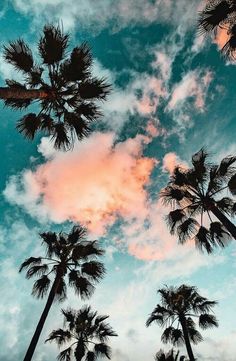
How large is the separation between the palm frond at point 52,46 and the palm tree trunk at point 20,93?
40.7 inches

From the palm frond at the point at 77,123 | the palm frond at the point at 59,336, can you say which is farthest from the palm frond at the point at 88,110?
the palm frond at the point at 59,336

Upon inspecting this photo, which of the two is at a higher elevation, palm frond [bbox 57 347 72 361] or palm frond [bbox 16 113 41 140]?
palm frond [bbox 16 113 41 140]

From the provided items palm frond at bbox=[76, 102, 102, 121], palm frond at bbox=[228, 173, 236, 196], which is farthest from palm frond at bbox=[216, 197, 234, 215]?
palm frond at bbox=[76, 102, 102, 121]

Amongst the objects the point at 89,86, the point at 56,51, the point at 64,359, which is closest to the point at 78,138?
the point at 89,86

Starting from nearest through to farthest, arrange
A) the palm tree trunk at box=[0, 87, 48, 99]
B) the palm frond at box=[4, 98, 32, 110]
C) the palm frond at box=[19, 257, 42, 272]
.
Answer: the palm tree trunk at box=[0, 87, 48, 99] < the palm frond at box=[4, 98, 32, 110] < the palm frond at box=[19, 257, 42, 272]

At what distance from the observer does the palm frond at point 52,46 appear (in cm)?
952

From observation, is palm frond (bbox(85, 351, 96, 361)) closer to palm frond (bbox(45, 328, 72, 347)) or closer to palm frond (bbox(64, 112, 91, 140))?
palm frond (bbox(45, 328, 72, 347))

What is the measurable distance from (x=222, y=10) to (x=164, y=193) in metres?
7.89

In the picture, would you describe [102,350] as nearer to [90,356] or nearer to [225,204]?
[90,356]

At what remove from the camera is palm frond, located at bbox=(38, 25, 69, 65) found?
31.2ft

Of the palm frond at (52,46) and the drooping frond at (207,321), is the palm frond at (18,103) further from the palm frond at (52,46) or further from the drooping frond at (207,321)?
the drooping frond at (207,321)

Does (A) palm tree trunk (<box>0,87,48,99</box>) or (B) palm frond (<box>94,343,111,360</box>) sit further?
(B) palm frond (<box>94,343,111,360</box>)

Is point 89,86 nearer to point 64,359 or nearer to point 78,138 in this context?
point 78,138

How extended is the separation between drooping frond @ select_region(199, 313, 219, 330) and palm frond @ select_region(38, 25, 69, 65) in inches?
627
